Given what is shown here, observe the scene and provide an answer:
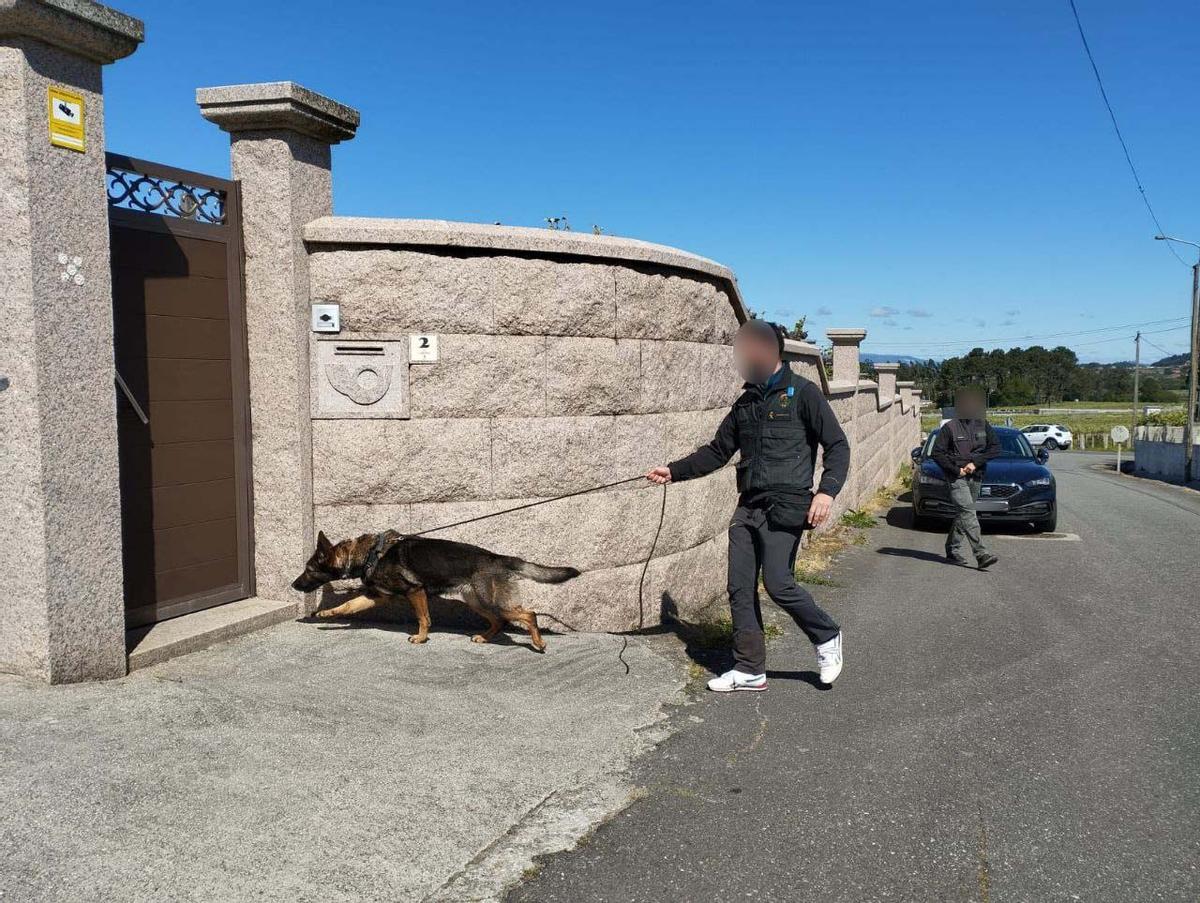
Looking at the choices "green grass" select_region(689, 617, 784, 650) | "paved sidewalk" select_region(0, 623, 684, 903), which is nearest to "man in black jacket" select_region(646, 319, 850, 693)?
"paved sidewalk" select_region(0, 623, 684, 903)

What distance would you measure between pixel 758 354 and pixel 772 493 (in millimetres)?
776

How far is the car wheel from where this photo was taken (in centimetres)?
1214

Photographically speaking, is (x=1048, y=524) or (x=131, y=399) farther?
(x=1048, y=524)

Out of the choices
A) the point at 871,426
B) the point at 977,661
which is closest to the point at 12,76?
the point at 977,661

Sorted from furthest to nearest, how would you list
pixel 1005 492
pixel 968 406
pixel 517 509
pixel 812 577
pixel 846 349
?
pixel 846 349, pixel 1005 492, pixel 968 406, pixel 812 577, pixel 517 509

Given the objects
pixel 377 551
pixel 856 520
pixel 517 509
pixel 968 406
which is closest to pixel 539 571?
pixel 517 509

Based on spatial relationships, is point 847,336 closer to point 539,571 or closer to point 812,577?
point 812,577

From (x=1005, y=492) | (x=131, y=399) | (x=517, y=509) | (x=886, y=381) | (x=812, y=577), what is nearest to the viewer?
(x=131, y=399)

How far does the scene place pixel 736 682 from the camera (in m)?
5.07

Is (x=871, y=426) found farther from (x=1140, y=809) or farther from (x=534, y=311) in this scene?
(x=1140, y=809)

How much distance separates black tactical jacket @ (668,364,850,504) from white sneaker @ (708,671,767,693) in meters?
0.96

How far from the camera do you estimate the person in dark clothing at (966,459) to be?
9641 millimetres

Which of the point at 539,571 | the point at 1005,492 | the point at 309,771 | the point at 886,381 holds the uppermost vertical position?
the point at 886,381

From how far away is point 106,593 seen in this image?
4383mm
